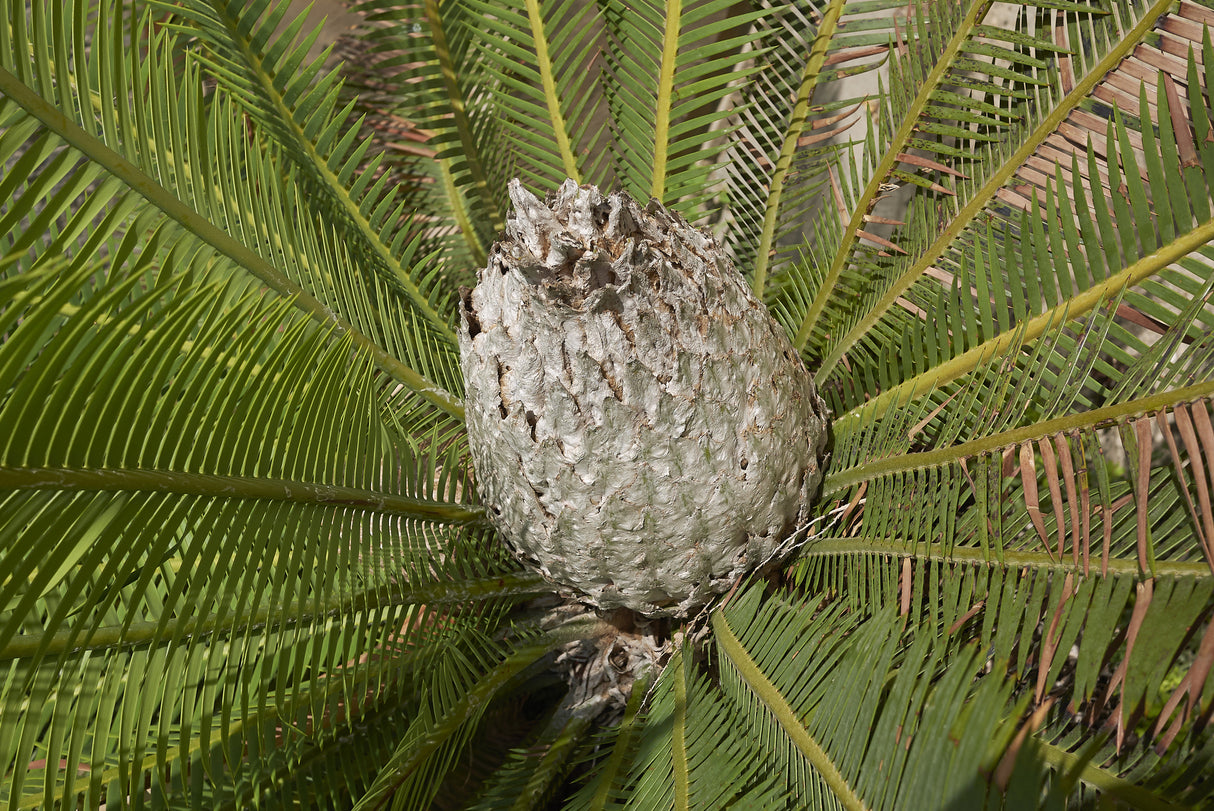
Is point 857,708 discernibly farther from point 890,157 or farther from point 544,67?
point 544,67

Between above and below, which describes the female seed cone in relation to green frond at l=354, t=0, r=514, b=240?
below

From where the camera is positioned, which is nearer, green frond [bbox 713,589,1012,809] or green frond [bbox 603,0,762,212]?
green frond [bbox 713,589,1012,809]

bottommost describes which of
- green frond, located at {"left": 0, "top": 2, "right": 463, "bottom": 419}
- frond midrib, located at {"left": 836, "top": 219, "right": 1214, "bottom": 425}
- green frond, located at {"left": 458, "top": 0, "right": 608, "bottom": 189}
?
→ frond midrib, located at {"left": 836, "top": 219, "right": 1214, "bottom": 425}

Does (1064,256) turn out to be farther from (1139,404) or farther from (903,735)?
(903,735)

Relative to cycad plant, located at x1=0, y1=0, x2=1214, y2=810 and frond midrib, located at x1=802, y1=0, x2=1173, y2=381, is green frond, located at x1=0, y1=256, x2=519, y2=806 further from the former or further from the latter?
frond midrib, located at x1=802, y1=0, x2=1173, y2=381

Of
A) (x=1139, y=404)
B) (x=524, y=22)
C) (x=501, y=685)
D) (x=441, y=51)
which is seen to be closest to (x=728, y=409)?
(x=1139, y=404)

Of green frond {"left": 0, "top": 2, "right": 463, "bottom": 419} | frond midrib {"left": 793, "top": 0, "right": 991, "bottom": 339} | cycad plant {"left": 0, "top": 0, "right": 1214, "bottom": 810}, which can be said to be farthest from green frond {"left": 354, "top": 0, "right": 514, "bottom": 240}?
frond midrib {"left": 793, "top": 0, "right": 991, "bottom": 339}

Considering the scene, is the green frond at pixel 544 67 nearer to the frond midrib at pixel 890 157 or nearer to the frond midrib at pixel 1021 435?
the frond midrib at pixel 890 157
